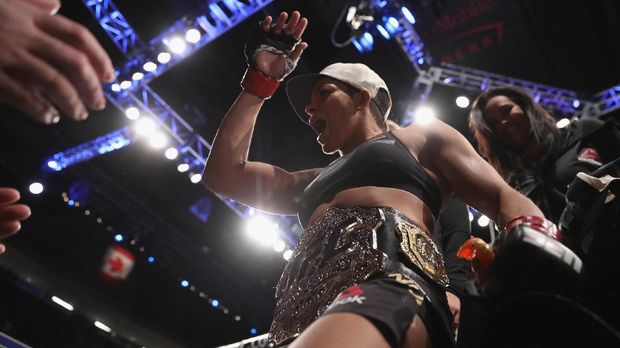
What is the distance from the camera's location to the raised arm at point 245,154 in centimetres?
214

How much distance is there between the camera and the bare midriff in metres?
1.58

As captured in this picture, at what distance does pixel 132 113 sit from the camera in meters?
6.21

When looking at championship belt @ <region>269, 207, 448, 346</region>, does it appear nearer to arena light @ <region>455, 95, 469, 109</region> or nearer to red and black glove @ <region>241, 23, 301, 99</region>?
red and black glove @ <region>241, 23, 301, 99</region>

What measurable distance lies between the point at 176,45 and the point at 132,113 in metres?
1.02

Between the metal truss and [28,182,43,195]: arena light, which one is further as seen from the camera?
[28,182,43,195]: arena light

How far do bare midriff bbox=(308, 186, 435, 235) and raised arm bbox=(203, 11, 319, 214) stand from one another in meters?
0.54

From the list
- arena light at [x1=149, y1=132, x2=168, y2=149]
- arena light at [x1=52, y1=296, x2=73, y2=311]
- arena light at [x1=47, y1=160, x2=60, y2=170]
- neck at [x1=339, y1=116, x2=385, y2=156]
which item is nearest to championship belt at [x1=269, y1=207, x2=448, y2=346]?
neck at [x1=339, y1=116, x2=385, y2=156]

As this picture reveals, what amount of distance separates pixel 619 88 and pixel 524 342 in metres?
5.77

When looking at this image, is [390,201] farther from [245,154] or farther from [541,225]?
[245,154]

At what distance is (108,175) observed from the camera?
8672mm

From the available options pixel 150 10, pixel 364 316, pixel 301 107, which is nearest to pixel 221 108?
pixel 150 10

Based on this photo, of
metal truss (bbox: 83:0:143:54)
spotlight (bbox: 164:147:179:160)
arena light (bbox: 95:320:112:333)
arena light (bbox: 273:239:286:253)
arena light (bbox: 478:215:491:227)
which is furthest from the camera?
arena light (bbox: 95:320:112:333)

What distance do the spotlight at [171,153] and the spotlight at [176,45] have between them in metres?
1.33

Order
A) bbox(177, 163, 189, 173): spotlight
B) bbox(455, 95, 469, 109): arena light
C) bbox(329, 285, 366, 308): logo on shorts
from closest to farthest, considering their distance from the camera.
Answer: bbox(329, 285, 366, 308): logo on shorts < bbox(455, 95, 469, 109): arena light < bbox(177, 163, 189, 173): spotlight
